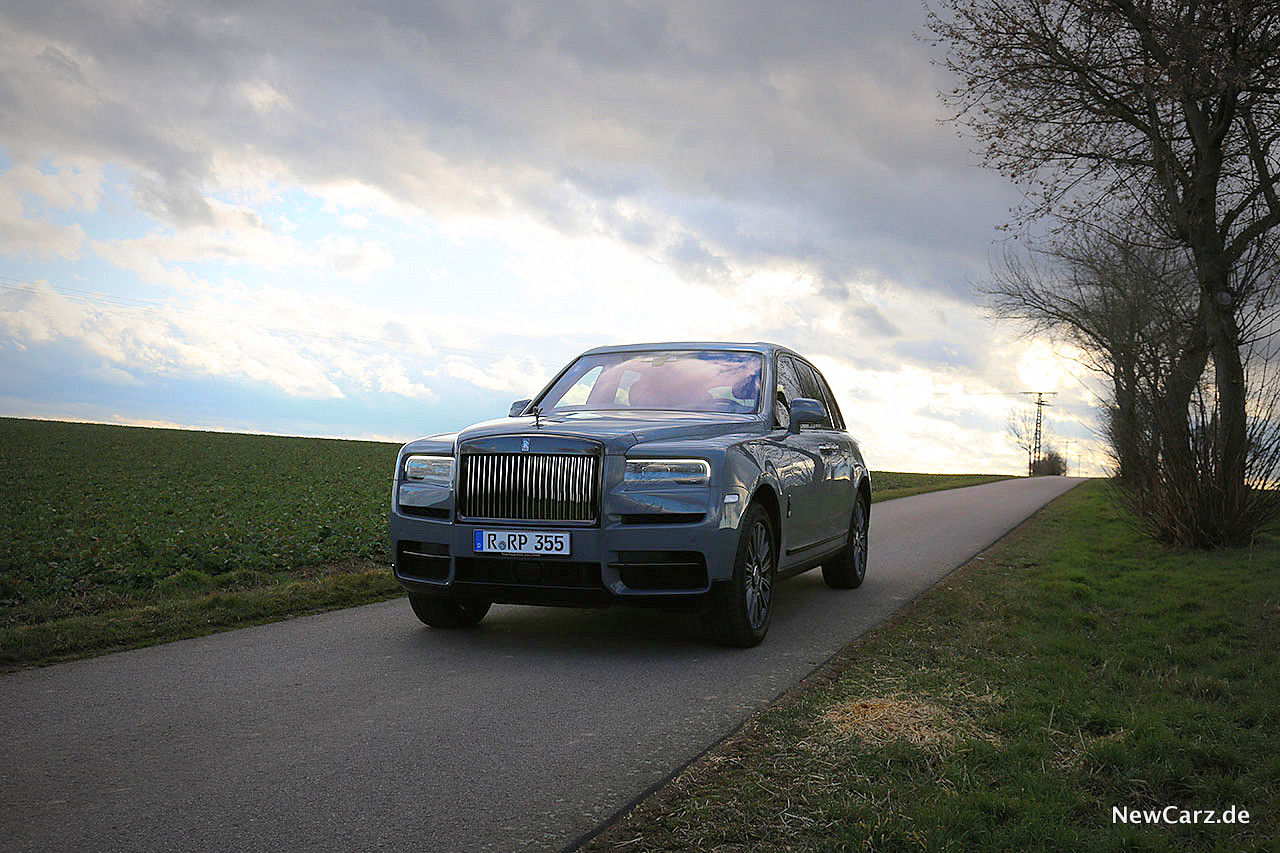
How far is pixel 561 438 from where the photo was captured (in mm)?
6480

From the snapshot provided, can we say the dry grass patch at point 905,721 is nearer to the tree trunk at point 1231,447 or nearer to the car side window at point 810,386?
the car side window at point 810,386

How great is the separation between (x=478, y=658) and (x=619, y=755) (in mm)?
2188

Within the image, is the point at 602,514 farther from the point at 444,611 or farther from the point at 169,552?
the point at 169,552

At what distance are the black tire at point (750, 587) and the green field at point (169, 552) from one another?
3.51 m

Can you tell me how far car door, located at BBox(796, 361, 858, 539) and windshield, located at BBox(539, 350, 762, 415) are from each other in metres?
0.93

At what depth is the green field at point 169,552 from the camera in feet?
24.7

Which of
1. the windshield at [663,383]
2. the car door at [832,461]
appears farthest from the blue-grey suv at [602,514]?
the car door at [832,461]

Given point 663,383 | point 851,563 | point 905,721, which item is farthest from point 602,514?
point 851,563

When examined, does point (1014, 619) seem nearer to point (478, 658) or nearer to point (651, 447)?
point (651, 447)

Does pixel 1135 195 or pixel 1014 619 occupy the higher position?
pixel 1135 195

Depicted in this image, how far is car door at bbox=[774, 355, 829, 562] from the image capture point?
300 inches

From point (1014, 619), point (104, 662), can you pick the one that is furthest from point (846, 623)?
point (104, 662)

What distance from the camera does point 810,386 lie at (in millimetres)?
9531

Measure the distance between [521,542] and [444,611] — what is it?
1232mm
